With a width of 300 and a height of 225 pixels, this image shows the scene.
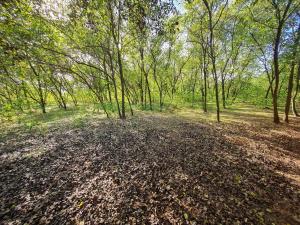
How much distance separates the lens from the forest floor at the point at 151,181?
10.9ft

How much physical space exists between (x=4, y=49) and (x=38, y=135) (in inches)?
227

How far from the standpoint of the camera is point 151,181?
4.45 meters

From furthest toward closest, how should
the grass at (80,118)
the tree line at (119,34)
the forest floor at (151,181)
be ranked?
the grass at (80,118) < the tree line at (119,34) < the forest floor at (151,181)

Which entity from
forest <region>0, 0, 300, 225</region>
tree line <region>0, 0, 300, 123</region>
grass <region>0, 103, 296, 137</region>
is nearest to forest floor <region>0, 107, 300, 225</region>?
forest <region>0, 0, 300, 225</region>

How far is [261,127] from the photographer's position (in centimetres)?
1016

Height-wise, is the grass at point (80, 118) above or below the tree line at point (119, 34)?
below

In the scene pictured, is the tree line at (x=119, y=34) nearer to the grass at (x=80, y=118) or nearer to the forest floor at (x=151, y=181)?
the grass at (x=80, y=118)

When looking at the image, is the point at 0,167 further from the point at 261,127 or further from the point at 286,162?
the point at 261,127

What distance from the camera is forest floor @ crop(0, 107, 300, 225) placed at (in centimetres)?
331

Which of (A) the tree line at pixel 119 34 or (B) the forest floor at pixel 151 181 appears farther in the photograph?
(A) the tree line at pixel 119 34

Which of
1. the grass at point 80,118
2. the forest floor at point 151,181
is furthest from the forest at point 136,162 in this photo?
the grass at point 80,118

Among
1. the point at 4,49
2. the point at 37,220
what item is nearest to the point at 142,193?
the point at 37,220

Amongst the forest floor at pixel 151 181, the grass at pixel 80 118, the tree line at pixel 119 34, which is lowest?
the forest floor at pixel 151 181

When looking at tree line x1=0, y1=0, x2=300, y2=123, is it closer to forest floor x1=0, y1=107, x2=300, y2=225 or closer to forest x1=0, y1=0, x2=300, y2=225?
forest x1=0, y1=0, x2=300, y2=225
